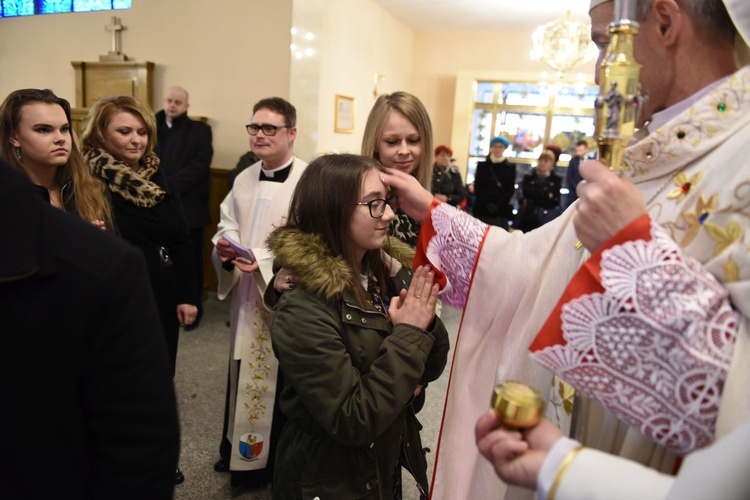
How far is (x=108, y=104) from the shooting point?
101 inches

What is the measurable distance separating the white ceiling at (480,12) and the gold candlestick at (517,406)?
290 inches

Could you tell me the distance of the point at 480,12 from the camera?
789cm

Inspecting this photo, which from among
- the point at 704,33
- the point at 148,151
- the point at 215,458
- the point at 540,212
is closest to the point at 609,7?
the point at 704,33

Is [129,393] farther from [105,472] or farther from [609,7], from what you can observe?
[609,7]

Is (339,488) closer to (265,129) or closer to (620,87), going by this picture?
(620,87)

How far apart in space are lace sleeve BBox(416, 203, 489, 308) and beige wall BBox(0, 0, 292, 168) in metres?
3.83

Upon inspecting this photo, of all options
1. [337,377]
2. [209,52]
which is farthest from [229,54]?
[337,377]

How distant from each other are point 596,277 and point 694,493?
1.05ft

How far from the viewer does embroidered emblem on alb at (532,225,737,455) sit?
0.75 m

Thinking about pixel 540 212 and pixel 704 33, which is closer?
pixel 704 33

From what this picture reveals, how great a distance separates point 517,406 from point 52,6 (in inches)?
160

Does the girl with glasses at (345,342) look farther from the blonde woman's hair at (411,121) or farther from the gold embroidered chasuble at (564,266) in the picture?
the blonde woman's hair at (411,121)

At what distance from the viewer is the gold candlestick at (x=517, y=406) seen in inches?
28.9

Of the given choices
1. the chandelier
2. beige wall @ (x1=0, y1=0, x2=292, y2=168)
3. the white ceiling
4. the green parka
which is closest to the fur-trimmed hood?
the green parka
